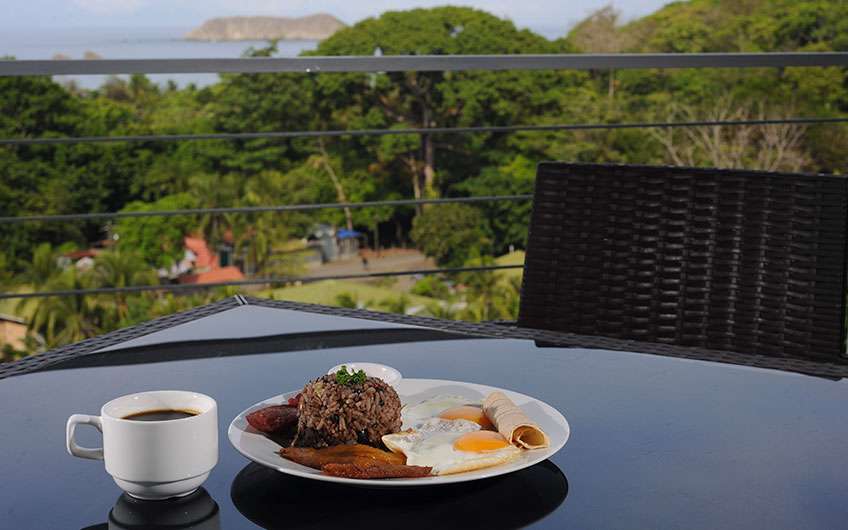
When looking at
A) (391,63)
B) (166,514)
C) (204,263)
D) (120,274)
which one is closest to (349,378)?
(166,514)

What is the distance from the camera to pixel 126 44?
25.9m

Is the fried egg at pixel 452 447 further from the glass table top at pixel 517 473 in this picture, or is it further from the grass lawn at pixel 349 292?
the grass lawn at pixel 349 292

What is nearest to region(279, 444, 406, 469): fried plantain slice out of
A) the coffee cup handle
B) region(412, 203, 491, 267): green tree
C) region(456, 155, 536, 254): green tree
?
the coffee cup handle

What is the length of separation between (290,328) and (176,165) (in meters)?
23.5

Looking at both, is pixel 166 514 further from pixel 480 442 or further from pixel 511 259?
pixel 511 259

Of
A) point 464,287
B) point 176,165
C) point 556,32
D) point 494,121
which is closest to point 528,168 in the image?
point 494,121

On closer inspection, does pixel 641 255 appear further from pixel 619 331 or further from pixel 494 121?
pixel 494 121

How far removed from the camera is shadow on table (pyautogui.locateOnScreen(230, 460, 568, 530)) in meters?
0.65

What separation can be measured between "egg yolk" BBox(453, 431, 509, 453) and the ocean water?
24586 mm

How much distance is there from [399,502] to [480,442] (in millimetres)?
85

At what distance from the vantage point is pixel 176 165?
2381 cm

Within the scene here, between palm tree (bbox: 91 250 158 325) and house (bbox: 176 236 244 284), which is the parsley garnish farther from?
house (bbox: 176 236 244 284)

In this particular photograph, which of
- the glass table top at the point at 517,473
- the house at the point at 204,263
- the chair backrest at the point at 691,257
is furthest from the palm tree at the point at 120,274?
the glass table top at the point at 517,473

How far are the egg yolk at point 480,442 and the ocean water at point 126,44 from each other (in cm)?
2459
